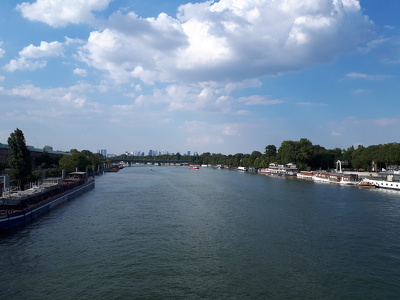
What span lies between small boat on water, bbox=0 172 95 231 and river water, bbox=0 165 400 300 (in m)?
1.26

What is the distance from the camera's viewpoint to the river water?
15.2 metres

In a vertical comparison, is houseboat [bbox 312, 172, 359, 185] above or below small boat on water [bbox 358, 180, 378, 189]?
above

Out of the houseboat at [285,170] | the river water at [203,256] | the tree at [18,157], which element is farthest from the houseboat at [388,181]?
the tree at [18,157]

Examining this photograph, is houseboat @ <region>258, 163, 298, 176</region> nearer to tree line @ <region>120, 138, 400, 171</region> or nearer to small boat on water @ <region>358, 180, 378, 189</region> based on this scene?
tree line @ <region>120, 138, 400, 171</region>

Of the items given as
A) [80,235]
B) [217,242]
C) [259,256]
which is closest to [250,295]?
[259,256]

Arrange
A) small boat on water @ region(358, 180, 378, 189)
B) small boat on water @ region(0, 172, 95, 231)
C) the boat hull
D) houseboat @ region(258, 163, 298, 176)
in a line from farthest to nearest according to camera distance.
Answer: houseboat @ region(258, 163, 298, 176) → small boat on water @ region(358, 180, 378, 189) → small boat on water @ region(0, 172, 95, 231) → the boat hull

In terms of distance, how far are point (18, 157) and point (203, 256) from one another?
1264 inches

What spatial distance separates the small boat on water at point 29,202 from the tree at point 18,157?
11.0 feet

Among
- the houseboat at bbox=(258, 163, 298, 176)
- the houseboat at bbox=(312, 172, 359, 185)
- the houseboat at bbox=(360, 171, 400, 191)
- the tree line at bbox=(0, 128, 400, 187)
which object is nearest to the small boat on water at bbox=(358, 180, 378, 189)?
the houseboat at bbox=(360, 171, 400, 191)

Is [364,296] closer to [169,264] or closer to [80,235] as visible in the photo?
[169,264]

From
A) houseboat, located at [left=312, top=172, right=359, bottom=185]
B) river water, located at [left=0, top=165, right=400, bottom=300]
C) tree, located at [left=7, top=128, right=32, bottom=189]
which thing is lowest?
river water, located at [left=0, top=165, right=400, bottom=300]

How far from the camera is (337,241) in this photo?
23.2 meters

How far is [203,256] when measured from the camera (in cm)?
1953

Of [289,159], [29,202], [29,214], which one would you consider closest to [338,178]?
[289,159]
